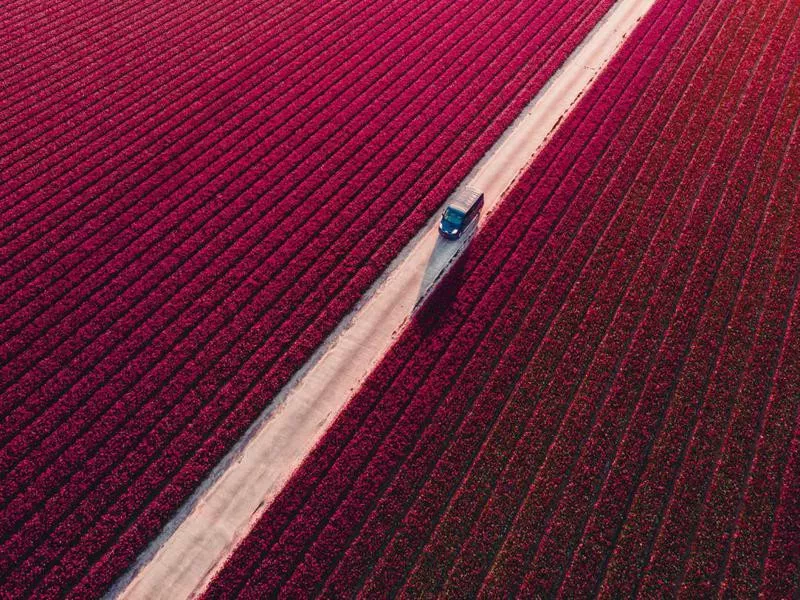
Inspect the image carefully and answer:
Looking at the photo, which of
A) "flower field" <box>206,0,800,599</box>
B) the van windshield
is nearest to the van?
the van windshield

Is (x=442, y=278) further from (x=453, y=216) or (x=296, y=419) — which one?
(x=296, y=419)

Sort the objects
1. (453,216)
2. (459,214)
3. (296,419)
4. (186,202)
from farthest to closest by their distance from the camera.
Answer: (186,202) → (453,216) → (459,214) → (296,419)

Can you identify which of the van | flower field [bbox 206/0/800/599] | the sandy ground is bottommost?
flower field [bbox 206/0/800/599]

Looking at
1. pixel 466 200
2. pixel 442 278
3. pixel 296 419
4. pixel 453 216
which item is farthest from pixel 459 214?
pixel 296 419

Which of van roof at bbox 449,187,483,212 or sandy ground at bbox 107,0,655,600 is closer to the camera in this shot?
sandy ground at bbox 107,0,655,600

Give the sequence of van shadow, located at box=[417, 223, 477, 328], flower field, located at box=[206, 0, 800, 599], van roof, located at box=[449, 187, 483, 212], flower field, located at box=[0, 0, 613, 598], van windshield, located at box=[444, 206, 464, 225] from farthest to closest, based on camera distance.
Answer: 1. van roof, located at box=[449, 187, 483, 212]
2. van windshield, located at box=[444, 206, 464, 225]
3. van shadow, located at box=[417, 223, 477, 328]
4. flower field, located at box=[0, 0, 613, 598]
5. flower field, located at box=[206, 0, 800, 599]

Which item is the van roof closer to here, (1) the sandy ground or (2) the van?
(2) the van

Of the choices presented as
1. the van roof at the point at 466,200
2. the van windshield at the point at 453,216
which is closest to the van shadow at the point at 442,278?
the van windshield at the point at 453,216
